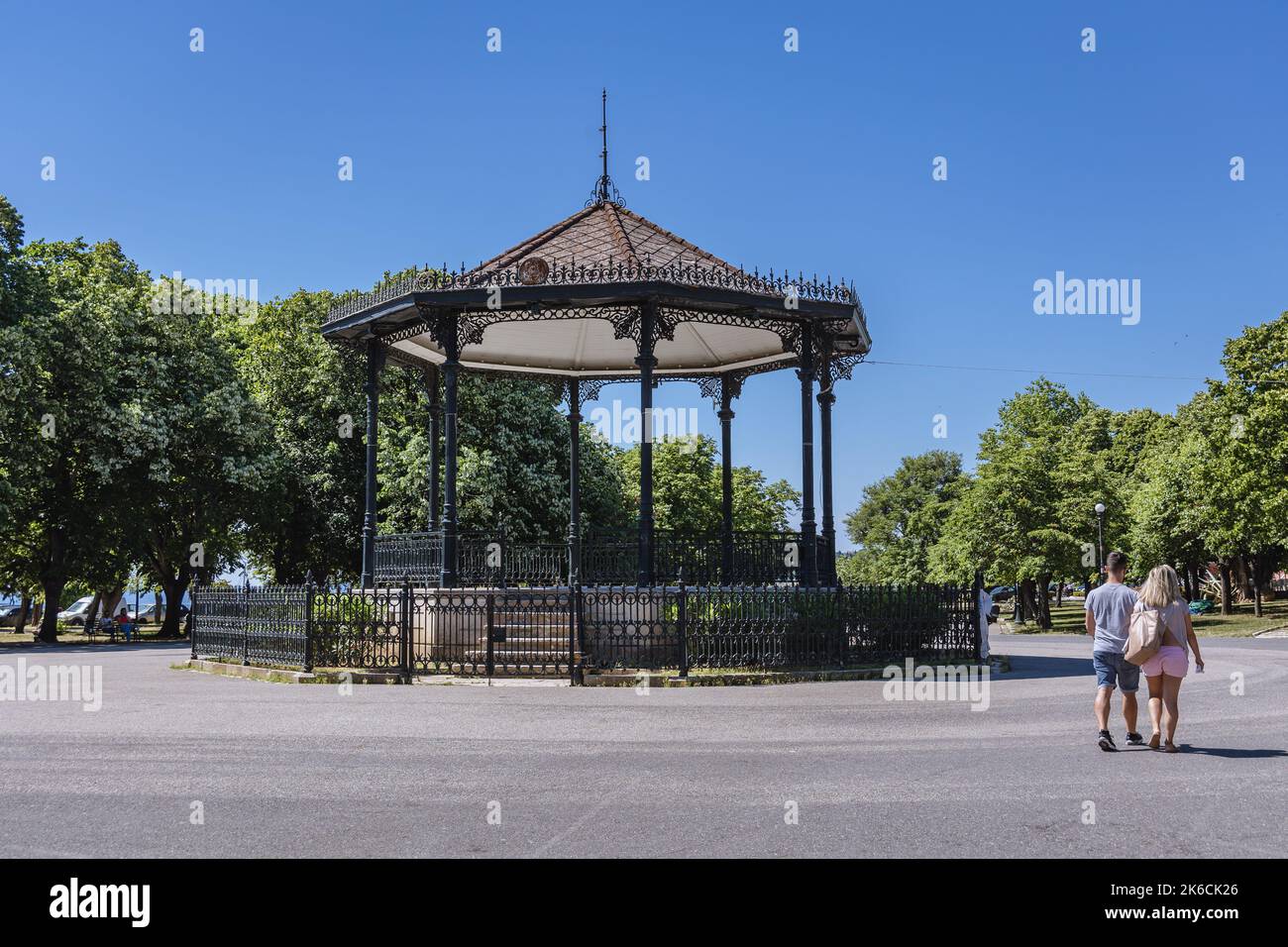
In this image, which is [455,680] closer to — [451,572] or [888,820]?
[451,572]

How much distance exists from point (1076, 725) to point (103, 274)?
41.2 meters

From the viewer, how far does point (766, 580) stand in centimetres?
2078

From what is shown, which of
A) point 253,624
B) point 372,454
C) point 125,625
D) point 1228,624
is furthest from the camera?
point 1228,624

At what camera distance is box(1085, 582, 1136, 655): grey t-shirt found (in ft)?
34.2

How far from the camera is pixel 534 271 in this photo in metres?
19.9

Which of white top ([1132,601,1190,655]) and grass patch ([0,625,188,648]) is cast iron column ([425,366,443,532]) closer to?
white top ([1132,601,1190,655])

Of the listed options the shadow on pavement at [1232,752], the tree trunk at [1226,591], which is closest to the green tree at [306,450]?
the shadow on pavement at [1232,752]

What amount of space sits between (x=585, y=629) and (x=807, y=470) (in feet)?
19.2

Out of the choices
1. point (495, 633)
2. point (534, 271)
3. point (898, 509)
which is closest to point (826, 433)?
point (534, 271)

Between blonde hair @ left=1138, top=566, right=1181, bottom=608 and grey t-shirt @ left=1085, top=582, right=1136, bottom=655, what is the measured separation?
25 cm

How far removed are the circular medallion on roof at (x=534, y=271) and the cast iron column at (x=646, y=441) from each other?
5.98 feet

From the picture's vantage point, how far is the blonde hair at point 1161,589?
994 centimetres

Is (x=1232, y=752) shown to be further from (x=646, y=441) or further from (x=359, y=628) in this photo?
(x=359, y=628)

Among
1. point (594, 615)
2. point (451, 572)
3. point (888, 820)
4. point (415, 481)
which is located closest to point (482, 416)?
point (415, 481)
